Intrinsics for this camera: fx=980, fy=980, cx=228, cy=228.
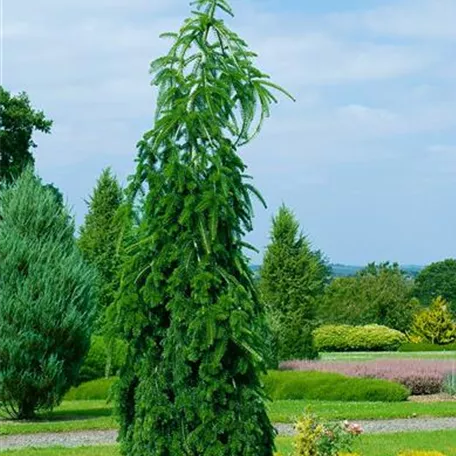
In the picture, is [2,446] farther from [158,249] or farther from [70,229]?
[158,249]

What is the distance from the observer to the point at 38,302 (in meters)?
14.6

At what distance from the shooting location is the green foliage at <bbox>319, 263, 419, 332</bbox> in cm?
4422

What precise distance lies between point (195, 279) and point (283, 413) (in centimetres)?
1009

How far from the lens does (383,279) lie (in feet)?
147

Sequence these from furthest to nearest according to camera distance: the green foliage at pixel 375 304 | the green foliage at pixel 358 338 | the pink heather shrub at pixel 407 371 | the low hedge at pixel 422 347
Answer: the green foliage at pixel 375 304 < the low hedge at pixel 422 347 < the green foliage at pixel 358 338 < the pink heather shrub at pixel 407 371

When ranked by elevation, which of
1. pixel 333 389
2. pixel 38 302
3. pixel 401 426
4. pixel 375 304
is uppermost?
pixel 375 304

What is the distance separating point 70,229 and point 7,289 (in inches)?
62.0

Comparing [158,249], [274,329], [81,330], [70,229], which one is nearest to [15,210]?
[70,229]

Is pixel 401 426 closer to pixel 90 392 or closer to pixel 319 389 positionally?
pixel 319 389

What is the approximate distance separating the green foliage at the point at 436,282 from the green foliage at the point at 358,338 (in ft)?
102

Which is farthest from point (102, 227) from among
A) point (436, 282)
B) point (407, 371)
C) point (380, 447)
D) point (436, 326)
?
point (436, 282)

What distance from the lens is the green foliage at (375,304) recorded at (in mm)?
44219

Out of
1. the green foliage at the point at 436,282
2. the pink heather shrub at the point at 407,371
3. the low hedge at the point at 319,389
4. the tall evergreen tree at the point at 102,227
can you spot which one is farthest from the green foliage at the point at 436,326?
the green foliage at the point at 436,282

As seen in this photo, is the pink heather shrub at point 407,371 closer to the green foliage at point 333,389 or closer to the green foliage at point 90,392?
the green foliage at point 333,389
